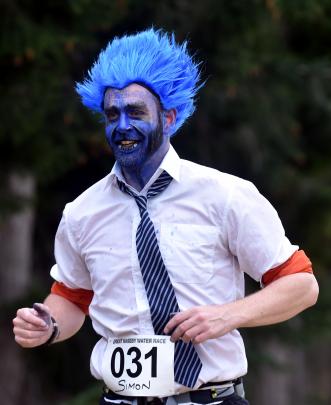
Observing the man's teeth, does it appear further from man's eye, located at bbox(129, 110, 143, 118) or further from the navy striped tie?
the navy striped tie

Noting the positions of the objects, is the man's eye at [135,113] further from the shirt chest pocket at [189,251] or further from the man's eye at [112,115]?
the shirt chest pocket at [189,251]

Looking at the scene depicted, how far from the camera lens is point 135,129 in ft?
12.1

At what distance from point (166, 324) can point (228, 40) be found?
212 inches

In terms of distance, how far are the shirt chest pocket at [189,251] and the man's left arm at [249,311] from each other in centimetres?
17

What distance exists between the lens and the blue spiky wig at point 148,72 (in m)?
3.72

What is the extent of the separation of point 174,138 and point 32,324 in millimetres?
6131

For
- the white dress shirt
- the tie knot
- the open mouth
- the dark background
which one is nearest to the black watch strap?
the white dress shirt

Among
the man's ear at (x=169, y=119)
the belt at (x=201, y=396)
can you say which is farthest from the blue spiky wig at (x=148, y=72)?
the belt at (x=201, y=396)

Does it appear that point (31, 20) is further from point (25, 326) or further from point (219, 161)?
point (25, 326)

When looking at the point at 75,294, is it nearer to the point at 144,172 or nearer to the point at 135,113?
the point at 144,172

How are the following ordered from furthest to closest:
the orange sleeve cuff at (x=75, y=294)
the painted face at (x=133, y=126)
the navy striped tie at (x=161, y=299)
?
the orange sleeve cuff at (x=75, y=294)
the painted face at (x=133, y=126)
the navy striped tie at (x=161, y=299)

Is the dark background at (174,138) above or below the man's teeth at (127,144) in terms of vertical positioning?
above

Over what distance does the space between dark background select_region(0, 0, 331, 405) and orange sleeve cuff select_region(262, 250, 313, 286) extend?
4080 millimetres

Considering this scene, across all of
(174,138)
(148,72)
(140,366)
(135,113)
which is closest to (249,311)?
(140,366)
